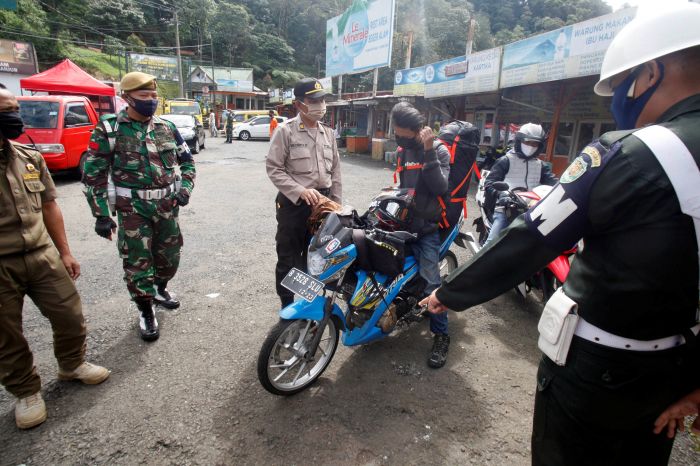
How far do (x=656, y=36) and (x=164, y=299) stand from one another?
3804 mm

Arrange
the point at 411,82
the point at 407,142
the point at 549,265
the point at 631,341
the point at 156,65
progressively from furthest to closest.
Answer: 1. the point at 156,65
2. the point at 411,82
3. the point at 549,265
4. the point at 407,142
5. the point at 631,341

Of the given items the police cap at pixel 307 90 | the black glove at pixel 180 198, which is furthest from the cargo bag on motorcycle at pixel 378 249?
the black glove at pixel 180 198

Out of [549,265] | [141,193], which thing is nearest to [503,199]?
[549,265]

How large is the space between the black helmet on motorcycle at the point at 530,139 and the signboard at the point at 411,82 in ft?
34.5

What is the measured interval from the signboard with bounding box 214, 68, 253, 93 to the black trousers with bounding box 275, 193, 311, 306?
156ft

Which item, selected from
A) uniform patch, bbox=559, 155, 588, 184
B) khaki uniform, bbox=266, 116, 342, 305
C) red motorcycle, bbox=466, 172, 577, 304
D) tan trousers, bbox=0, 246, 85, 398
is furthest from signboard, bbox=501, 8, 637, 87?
tan trousers, bbox=0, 246, 85, 398

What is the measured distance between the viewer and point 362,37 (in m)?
20.8

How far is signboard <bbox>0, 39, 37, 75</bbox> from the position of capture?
22.8 m

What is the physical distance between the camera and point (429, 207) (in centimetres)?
297

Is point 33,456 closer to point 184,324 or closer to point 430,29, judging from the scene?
point 184,324

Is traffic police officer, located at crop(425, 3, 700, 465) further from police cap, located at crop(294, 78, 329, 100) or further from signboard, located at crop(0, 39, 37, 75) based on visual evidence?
signboard, located at crop(0, 39, 37, 75)

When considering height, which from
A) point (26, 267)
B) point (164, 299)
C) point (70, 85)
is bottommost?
point (164, 299)

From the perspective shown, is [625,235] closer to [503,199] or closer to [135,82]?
[503,199]

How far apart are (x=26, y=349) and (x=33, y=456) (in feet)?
1.91
